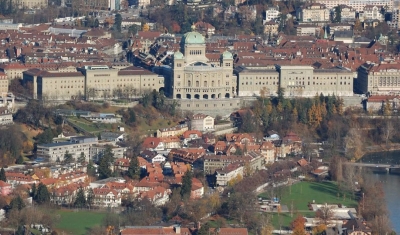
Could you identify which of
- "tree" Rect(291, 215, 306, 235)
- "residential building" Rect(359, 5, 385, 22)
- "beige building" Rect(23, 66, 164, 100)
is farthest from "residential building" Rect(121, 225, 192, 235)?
"residential building" Rect(359, 5, 385, 22)

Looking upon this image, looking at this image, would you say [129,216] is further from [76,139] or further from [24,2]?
[24,2]

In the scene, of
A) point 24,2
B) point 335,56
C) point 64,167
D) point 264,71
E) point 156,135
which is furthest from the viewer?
point 24,2

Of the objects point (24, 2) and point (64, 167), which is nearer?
point (64, 167)

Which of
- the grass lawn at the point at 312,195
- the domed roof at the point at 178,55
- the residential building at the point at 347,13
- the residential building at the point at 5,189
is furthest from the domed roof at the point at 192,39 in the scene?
the residential building at the point at 347,13

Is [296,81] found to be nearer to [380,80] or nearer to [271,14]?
[380,80]

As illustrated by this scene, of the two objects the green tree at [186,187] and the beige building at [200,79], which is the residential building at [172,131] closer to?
the beige building at [200,79]

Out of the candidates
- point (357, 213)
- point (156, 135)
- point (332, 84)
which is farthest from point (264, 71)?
point (357, 213)

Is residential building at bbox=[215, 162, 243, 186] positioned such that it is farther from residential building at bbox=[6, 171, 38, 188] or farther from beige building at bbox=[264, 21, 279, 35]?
beige building at bbox=[264, 21, 279, 35]
